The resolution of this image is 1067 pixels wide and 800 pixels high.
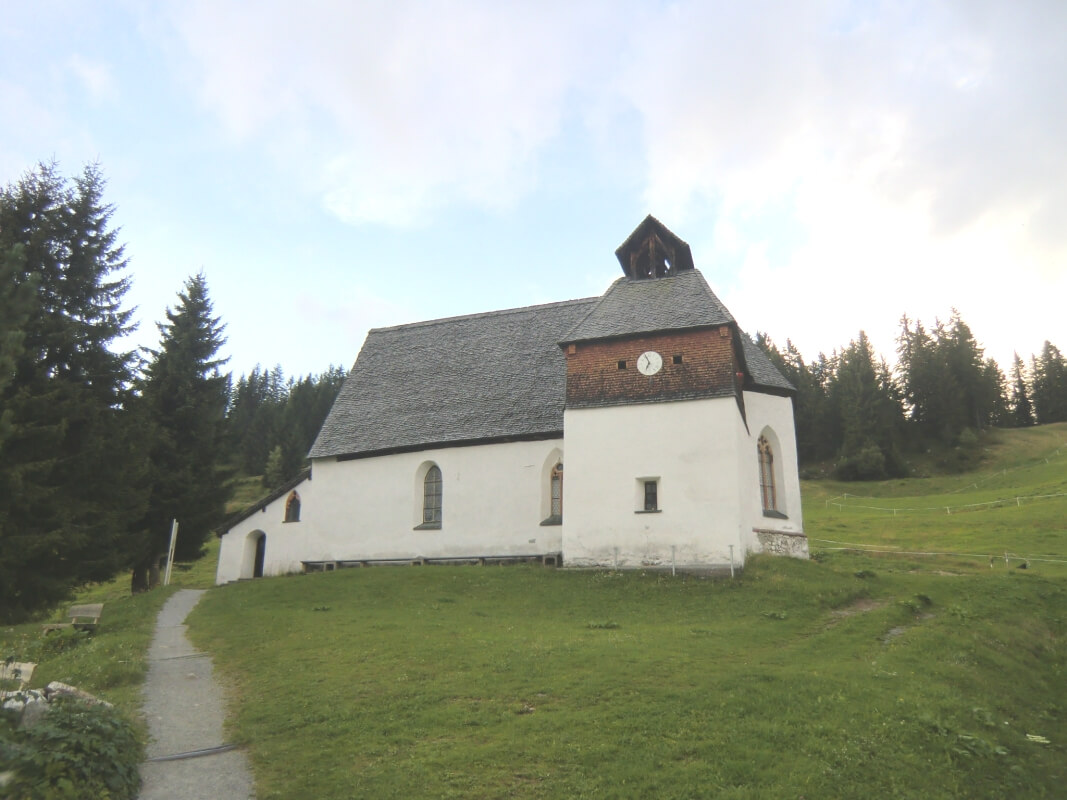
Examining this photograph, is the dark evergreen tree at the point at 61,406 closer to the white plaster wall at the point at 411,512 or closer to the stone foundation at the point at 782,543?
the white plaster wall at the point at 411,512

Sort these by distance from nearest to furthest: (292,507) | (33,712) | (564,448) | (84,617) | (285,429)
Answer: (33,712)
(84,617)
(564,448)
(292,507)
(285,429)

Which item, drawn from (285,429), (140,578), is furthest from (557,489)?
(285,429)

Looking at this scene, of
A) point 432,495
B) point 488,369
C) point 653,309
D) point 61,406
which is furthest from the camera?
point 488,369

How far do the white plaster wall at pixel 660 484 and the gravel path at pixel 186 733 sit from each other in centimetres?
1129

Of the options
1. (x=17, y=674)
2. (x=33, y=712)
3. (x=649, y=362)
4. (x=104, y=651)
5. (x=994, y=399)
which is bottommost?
(x=104, y=651)

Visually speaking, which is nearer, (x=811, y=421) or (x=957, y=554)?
(x=957, y=554)

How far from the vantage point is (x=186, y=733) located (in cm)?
1017

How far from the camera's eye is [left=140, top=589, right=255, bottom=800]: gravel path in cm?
840

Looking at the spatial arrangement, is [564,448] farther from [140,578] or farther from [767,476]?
[140,578]

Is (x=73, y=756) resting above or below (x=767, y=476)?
below

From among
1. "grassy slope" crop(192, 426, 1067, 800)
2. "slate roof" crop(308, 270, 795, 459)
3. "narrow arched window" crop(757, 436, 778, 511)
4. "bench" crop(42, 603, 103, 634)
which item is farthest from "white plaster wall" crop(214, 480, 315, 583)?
"narrow arched window" crop(757, 436, 778, 511)

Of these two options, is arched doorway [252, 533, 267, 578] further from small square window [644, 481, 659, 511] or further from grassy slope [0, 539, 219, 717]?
small square window [644, 481, 659, 511]

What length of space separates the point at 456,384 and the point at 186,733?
20.4 metres

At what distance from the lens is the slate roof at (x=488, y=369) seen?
25188mm
